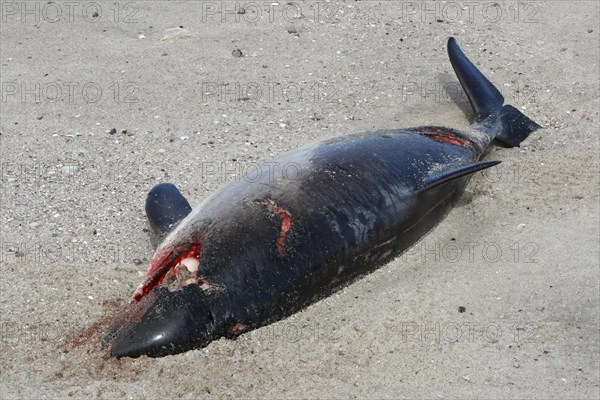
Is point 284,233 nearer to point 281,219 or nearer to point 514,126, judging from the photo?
point 281,219

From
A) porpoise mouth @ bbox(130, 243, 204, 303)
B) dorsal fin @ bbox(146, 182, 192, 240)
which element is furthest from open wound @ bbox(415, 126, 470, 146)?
porpoise mouth @ bbox(130, 243, 204, 303)

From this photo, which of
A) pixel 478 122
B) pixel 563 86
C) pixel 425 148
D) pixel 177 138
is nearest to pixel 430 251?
pixel 425 148

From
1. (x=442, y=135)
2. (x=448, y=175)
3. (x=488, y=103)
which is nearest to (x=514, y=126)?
(x=488, y=103)

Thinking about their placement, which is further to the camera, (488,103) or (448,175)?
(488,103)

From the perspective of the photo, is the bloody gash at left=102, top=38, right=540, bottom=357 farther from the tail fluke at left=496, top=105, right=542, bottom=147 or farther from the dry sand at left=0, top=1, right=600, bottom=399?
the tail fluke at left=496, top=105, right=542, bottom=147

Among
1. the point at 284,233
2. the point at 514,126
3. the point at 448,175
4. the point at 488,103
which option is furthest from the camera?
the point at 488,103

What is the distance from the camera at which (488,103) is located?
349 inches

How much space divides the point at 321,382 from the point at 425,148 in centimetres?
237

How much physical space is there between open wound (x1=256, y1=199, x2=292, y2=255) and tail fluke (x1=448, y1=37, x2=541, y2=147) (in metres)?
3.08

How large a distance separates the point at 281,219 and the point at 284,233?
0.14 metres

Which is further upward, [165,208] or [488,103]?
[488,103]

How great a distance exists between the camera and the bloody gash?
5.57 meters

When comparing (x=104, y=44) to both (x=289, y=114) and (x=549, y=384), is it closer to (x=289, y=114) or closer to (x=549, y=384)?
(x=289, y=114)

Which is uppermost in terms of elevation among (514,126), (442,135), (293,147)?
(442,135)
